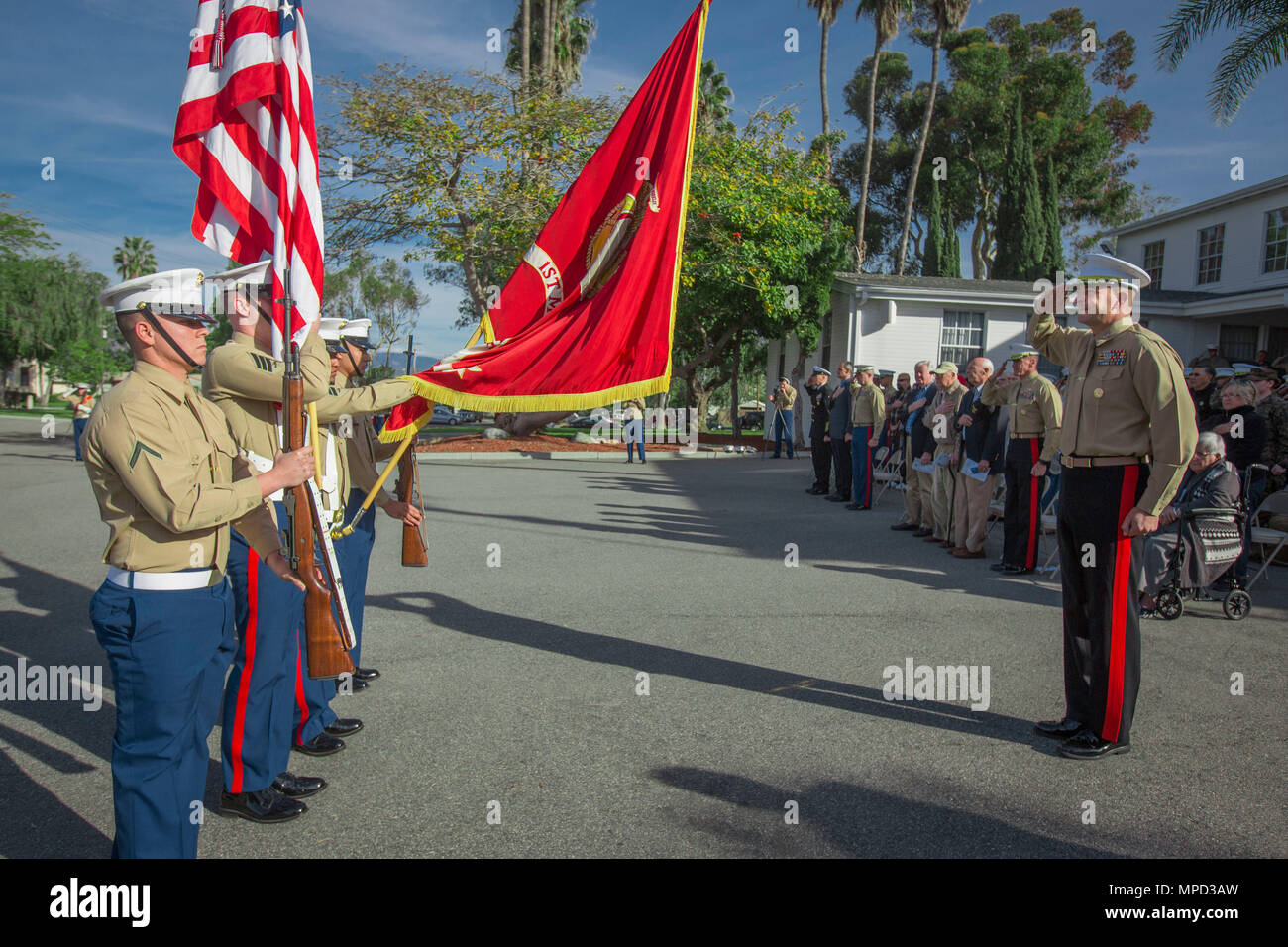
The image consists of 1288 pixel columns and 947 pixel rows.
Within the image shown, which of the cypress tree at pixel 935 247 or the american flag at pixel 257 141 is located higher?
the cypress tree at pixel 935 247

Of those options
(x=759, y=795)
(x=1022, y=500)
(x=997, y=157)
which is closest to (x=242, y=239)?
(x=759, y=795)

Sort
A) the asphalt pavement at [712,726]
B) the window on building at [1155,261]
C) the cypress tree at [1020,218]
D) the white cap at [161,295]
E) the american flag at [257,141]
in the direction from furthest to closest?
1. the cypress tree at [1020,218]
2. the window on building at [1155,261]
3. the american flag at [257,141]
4. the asphalt pavement at [712,726]
5. the white cap at [161,295]

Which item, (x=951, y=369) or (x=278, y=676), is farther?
(x=951, y=369)

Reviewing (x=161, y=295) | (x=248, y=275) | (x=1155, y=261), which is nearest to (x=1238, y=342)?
(x=1155, y=261)

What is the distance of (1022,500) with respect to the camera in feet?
28.2

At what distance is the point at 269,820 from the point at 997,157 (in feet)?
145

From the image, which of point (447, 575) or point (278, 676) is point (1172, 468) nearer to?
point (278, 676)

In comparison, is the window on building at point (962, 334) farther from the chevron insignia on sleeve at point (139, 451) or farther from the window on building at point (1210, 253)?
the chevron insignia on sleeve at point (139, 451)

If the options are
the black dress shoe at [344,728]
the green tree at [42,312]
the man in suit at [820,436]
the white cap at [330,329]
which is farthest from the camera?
the green tree at [42,312]

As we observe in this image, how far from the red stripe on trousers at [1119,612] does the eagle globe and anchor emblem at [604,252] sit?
2.73 m

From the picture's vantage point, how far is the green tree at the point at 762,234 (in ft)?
78.0

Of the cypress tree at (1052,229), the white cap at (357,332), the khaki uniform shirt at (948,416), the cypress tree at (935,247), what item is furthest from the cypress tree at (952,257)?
the white cap at (357,332)

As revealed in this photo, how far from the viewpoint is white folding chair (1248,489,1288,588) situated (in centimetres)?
746
